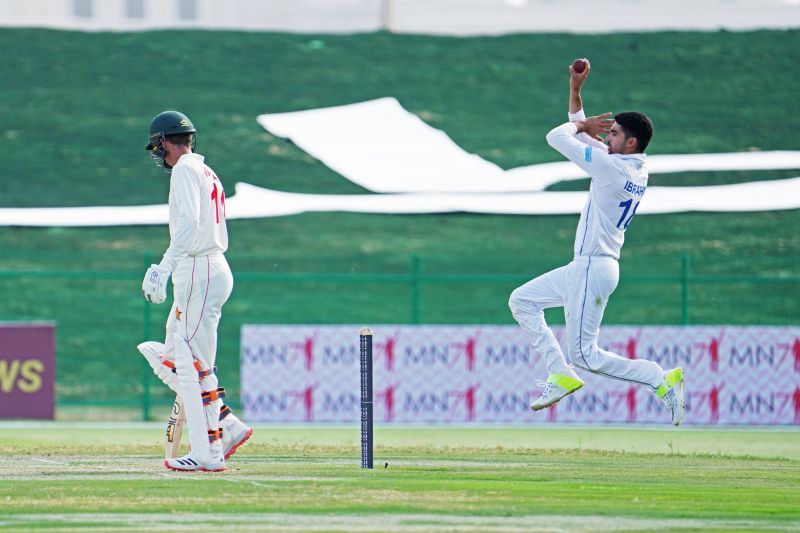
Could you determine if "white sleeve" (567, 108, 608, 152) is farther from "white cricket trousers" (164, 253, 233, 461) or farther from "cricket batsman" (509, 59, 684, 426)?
"white cricket trousers" (164, 253, 233, 461)

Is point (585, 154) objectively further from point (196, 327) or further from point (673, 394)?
point (196, 327)

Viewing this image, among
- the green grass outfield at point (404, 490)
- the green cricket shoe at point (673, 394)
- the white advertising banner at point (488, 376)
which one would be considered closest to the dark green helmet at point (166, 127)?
the green grass outfield at point (404, 490)

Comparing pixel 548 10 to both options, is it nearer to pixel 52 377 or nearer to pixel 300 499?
pixel 52 377

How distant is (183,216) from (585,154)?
2991 millimetres

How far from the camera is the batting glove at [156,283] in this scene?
11.2 m

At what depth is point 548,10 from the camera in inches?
2197

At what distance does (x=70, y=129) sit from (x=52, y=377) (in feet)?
62.6

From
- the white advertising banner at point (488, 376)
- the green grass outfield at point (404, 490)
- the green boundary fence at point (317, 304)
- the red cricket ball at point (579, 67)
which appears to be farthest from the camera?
the green boundary fence at point (317, 304)

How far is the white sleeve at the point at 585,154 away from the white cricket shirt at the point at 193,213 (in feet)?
8.20

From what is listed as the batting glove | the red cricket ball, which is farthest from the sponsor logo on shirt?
the batting glove

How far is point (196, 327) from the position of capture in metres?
11.7

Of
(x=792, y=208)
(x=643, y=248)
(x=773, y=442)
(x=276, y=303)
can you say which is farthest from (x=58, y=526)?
(x=792, y=208)

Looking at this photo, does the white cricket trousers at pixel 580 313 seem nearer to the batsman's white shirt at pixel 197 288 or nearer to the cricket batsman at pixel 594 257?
the cricket batsman at pixel 594 257

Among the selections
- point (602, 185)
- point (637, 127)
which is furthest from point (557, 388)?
point (637, 127)
